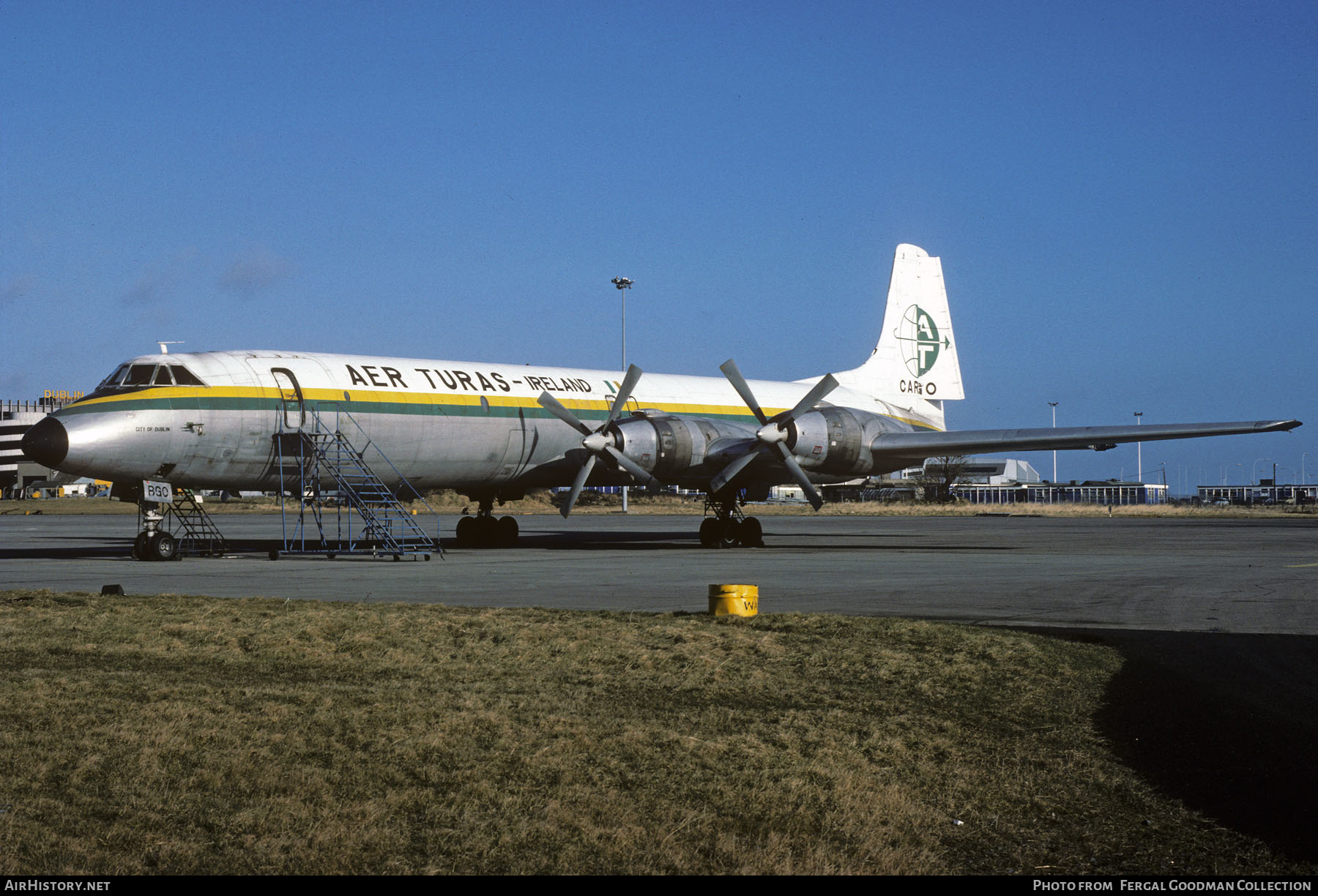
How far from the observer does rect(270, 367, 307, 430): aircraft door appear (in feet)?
79.4

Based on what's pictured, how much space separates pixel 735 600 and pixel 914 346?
26.0 m

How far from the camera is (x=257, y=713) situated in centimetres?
816

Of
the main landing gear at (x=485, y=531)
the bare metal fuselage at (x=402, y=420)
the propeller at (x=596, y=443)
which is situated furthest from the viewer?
the main landing gear at (x=485, y=531)

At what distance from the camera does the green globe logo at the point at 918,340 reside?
37156mm

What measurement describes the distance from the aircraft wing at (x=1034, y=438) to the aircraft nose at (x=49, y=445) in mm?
18794

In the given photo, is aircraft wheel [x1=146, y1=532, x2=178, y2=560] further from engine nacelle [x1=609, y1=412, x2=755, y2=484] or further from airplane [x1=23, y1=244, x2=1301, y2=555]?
engine nacelle [x1=609, y1=412, x2=755, y2=484]

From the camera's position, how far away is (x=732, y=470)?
2702cm

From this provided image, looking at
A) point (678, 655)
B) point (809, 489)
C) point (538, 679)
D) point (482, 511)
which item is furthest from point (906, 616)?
point (482, 511)

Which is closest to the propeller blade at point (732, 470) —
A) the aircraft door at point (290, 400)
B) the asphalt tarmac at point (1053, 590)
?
the asphalt tarmac at point (1053, 590)

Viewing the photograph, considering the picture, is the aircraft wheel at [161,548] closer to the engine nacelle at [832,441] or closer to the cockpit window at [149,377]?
the cockpit window at [149,377]

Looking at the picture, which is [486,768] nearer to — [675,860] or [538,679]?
[675,860]

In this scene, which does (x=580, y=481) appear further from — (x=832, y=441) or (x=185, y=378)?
(x=185, y=378)

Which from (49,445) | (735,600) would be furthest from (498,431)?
(735,600)

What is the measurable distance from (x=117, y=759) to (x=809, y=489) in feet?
68.6
